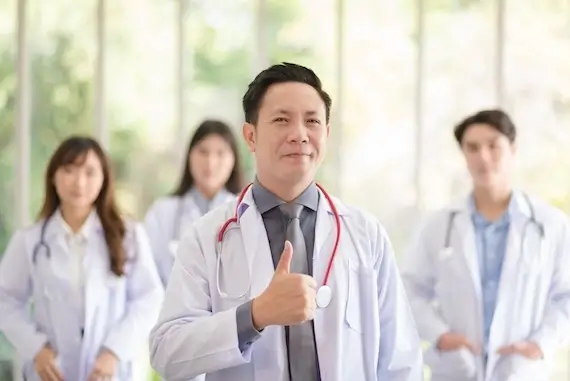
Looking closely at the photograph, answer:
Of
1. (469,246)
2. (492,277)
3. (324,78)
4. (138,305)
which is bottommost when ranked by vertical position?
(138,305)

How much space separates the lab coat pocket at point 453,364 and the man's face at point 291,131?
43.3 inches

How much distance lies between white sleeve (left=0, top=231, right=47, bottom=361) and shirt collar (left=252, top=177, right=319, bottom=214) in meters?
1.13

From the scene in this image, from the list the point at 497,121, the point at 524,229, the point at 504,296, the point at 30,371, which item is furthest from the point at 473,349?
the point at 30,371

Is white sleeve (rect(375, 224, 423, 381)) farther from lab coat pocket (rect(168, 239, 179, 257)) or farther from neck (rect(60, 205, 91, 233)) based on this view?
lab coat pocket (rect(168, 239, 179, 257))

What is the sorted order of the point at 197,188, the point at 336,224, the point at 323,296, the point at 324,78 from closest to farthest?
the point at 323,296 < the point at 336,224 < the point at 197,188 < the point at 324,78

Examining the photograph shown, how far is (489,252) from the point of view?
2.39 metres

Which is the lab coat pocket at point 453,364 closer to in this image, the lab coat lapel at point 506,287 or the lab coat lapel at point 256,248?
the lab coat lapel at point 506,287

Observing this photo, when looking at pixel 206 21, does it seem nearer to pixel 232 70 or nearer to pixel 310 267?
pixel 232 70

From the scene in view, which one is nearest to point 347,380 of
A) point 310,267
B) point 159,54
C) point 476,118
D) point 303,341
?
point 303,341

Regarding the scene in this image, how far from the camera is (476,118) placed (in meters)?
2.41

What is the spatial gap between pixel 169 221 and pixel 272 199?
4.83 ft

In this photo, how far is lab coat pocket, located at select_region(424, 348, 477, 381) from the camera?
2.27 m

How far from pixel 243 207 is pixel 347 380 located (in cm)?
40

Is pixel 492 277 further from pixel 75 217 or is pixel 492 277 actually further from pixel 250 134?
pixel 75 217
